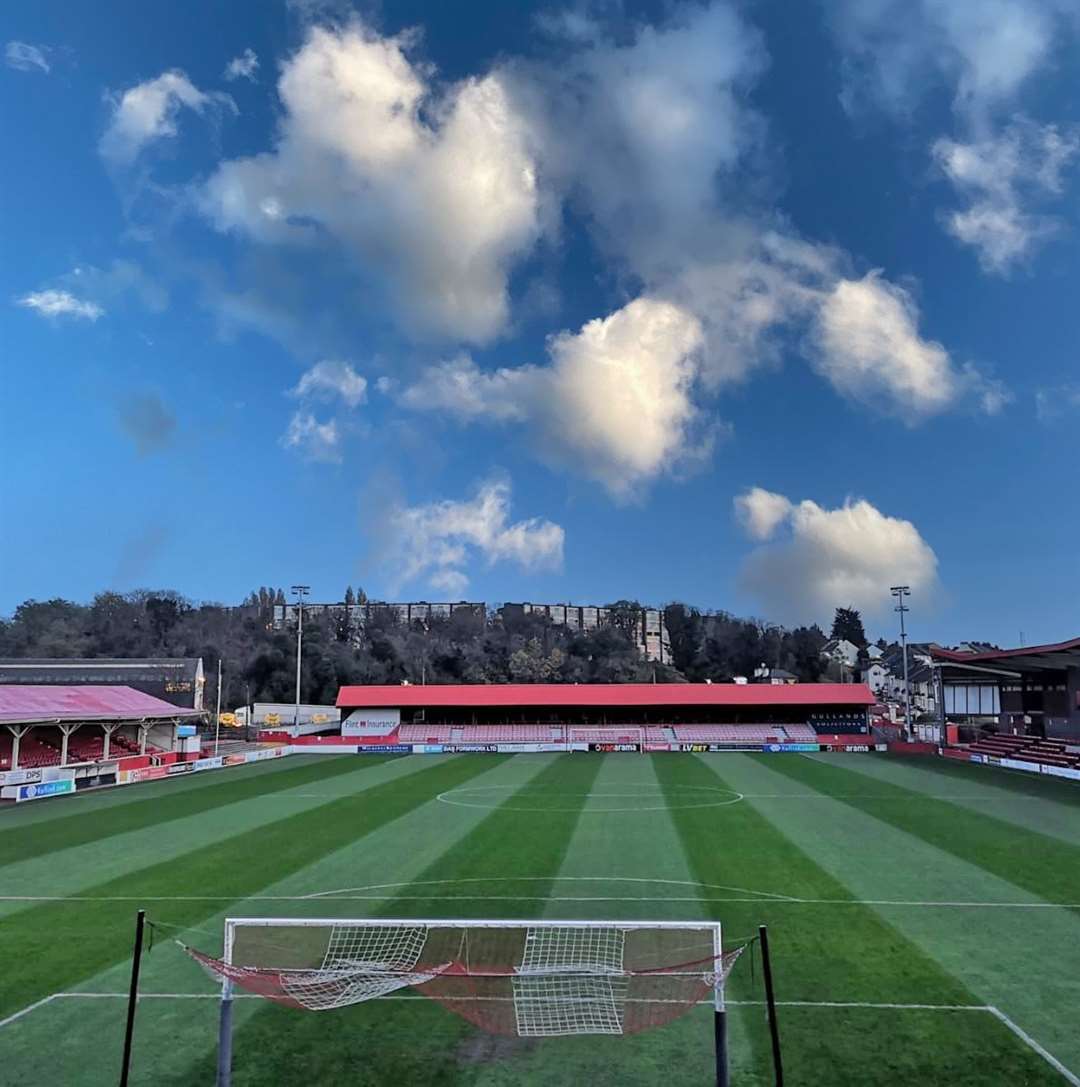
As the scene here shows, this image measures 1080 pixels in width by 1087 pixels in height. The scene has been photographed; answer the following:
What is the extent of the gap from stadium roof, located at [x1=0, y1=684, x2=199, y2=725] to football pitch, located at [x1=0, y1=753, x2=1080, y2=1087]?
4.94 m

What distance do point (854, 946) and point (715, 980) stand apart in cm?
635

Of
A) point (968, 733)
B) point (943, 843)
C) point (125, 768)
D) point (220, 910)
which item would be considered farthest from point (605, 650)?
point (220, 910)

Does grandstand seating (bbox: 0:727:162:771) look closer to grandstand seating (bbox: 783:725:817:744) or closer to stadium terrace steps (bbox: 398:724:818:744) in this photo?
stadium terrace steps (bbox: 398:724:818:744)

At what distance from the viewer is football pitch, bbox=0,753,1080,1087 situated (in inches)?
358

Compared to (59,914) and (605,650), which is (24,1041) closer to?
(59,914)

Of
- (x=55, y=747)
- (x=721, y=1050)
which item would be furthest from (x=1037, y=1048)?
(x=55, y=747)

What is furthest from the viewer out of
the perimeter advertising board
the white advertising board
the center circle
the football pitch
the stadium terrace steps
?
the white advertising board

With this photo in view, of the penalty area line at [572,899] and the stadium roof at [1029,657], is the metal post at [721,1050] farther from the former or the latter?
the stadium roof at [1029,657]

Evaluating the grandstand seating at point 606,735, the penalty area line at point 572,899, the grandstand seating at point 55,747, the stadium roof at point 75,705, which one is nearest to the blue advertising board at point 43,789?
the grandstand seating at point 55,747

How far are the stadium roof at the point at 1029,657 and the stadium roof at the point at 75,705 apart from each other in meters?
43.7

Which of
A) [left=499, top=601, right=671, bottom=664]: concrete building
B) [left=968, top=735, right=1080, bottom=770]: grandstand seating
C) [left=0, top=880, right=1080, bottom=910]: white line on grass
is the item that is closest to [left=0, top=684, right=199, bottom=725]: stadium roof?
[left=0, top=880, right=1080, bottom=910]: white line on grass

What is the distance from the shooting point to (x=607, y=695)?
64125 mm

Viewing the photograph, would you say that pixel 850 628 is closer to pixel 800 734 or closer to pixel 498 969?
pixel 800 734

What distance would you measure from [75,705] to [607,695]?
119 ft
